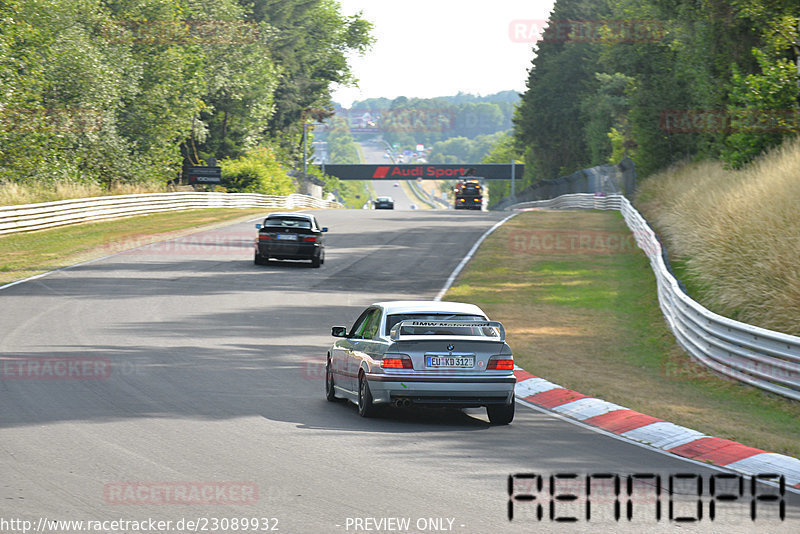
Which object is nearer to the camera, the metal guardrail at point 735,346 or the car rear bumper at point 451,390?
the car rear bumper at point 451,390

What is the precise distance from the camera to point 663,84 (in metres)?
56.6

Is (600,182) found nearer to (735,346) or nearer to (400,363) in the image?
(735,346)

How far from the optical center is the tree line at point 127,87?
4947cm

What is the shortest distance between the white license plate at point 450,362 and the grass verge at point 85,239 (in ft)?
56.3

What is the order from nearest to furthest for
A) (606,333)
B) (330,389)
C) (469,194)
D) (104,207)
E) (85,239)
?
1. (330,389)
2. (606,333)
3. (85,239)
4. (104,207)
5. (469,194)

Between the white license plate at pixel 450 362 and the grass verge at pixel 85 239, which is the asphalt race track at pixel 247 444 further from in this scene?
the grass verge at pixel 85 239

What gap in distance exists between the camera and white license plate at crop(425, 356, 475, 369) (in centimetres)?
1093

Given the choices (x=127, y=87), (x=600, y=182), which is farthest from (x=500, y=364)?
(x=600, y=182)

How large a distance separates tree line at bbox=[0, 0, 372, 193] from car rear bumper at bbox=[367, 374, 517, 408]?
39915 mm

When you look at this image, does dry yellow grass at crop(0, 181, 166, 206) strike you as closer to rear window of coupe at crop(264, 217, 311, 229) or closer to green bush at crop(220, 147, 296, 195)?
rear window of coupe at crop(264, 217, 311, 229)

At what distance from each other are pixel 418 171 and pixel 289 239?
109271 millimetres

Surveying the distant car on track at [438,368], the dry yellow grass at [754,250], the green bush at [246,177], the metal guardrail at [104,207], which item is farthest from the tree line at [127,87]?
the distant car on track at [438,368]

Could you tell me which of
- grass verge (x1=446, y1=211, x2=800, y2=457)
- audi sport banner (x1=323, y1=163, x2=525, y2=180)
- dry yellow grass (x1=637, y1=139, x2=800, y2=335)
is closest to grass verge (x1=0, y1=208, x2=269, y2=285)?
grass verge (x1=446, y1=211, x2=800, y2=457)

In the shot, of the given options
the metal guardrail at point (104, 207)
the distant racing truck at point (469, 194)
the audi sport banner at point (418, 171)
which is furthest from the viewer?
the audi sport banner at point (418, 171)
